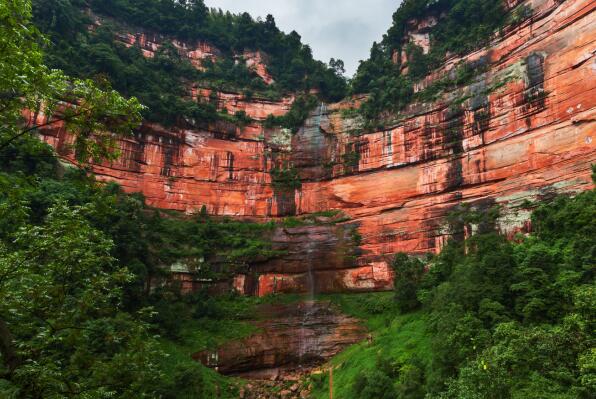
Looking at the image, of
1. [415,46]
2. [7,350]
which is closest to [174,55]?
[415,46]

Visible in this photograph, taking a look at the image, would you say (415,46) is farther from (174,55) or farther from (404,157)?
(174,55)

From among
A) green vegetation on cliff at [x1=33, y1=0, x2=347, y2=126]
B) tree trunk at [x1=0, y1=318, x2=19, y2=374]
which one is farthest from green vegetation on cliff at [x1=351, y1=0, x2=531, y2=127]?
tree trunk at [x1=0, y1=318, x2=19, y2=374]

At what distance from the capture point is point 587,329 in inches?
386

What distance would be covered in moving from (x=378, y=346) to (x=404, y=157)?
16.9 meters

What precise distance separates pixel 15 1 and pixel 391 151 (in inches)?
1209

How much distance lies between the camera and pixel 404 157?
3203 cm

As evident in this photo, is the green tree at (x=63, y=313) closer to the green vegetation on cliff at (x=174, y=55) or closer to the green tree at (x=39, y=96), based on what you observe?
the green tree at (x=39, y=96)

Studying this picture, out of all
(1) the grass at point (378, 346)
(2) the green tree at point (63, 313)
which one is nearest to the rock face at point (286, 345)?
(1) the grass at point (378, 346)

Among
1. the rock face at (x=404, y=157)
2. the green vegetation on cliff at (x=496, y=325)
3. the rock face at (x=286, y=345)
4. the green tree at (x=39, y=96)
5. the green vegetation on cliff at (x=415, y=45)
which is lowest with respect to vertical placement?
the rock face at (x=286, y=345)

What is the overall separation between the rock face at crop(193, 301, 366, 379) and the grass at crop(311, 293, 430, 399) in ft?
3.48

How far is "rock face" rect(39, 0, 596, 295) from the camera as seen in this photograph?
23922mm

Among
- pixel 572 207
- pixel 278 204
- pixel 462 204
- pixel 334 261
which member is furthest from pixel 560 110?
pixel 278 204

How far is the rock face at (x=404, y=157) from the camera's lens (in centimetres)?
2392

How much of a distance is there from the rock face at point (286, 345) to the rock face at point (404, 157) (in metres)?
3.18
